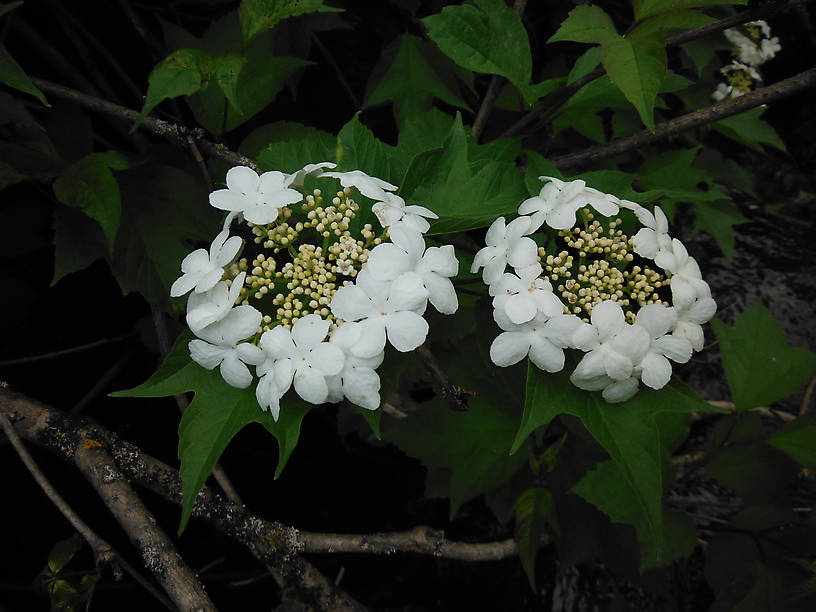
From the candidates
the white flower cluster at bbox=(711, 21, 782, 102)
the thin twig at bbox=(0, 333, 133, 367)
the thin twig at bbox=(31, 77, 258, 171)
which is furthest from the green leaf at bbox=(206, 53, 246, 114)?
the white flower cluster at bbox=(711, 21, 782, 102)

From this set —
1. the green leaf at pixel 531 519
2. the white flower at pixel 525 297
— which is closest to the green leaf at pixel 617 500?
the green leaf at pixel 531 519

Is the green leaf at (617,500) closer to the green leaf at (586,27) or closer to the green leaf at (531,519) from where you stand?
the green leaf at (531,519)

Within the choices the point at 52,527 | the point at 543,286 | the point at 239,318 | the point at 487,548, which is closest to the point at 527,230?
the point at 543,286

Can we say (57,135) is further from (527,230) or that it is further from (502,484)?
(502,484)

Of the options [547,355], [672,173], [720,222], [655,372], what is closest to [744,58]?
[720,222]

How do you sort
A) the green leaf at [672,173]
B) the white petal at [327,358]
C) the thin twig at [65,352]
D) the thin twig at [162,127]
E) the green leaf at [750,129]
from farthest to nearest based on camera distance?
the green leaf at [750,129] → the green leaf at [672,173] → the thin twig at [65,352] → the thin twig at [162,127] → the white petal at [327,358]

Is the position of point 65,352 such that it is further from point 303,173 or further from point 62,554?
point 303,173
